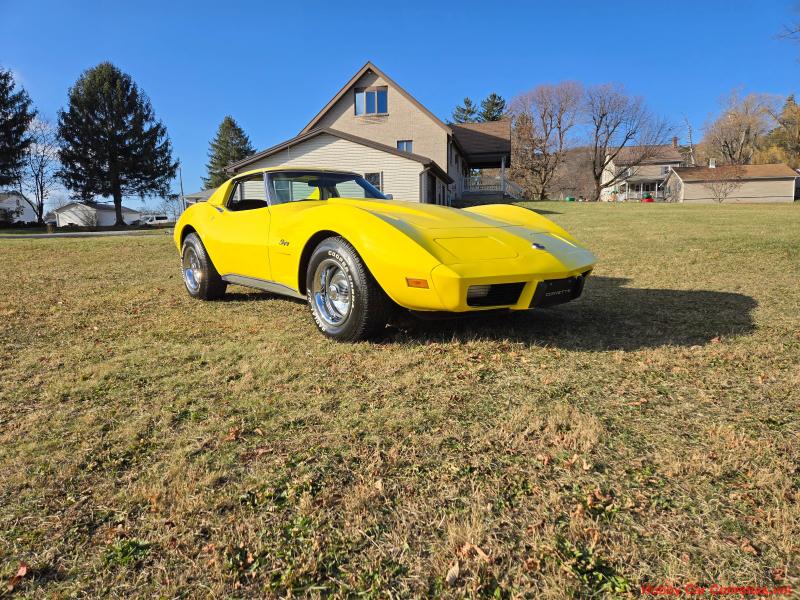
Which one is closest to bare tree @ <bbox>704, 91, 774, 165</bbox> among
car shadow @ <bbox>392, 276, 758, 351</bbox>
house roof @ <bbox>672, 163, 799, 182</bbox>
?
house roof @ <bbox>672, 163, 799, 182</bbox>

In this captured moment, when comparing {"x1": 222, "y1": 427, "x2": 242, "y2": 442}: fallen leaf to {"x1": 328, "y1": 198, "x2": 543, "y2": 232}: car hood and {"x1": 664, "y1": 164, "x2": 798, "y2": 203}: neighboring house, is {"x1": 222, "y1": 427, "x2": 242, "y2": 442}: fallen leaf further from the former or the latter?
{"x1": 664, "y1": 164, "x2": 798, "y2": 203}: neighboring house

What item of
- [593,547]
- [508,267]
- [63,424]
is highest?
[508,267]

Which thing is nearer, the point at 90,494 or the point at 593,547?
the point at 593,547

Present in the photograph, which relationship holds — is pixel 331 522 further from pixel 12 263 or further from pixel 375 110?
pixel 375 110

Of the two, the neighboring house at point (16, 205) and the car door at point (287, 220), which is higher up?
the neighboring house at point (16, 205)

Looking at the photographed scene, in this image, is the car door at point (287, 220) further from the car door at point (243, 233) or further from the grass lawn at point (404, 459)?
the grass lawn at point (404, 459)

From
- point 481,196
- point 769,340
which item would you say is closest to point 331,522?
point 769,340

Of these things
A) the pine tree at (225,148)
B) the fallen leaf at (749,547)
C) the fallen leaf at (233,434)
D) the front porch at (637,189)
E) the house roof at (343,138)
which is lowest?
the fallen leaf at (749,547)

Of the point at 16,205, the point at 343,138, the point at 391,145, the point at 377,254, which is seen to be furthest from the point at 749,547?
the point at 16,205

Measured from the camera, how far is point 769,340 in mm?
3398

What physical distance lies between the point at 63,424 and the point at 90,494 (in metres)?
0.72

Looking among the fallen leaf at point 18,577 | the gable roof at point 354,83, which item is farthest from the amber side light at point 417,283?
the gable roof at point 354,83

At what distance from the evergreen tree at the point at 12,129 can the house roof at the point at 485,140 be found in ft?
106

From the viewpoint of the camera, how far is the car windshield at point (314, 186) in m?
4.39
